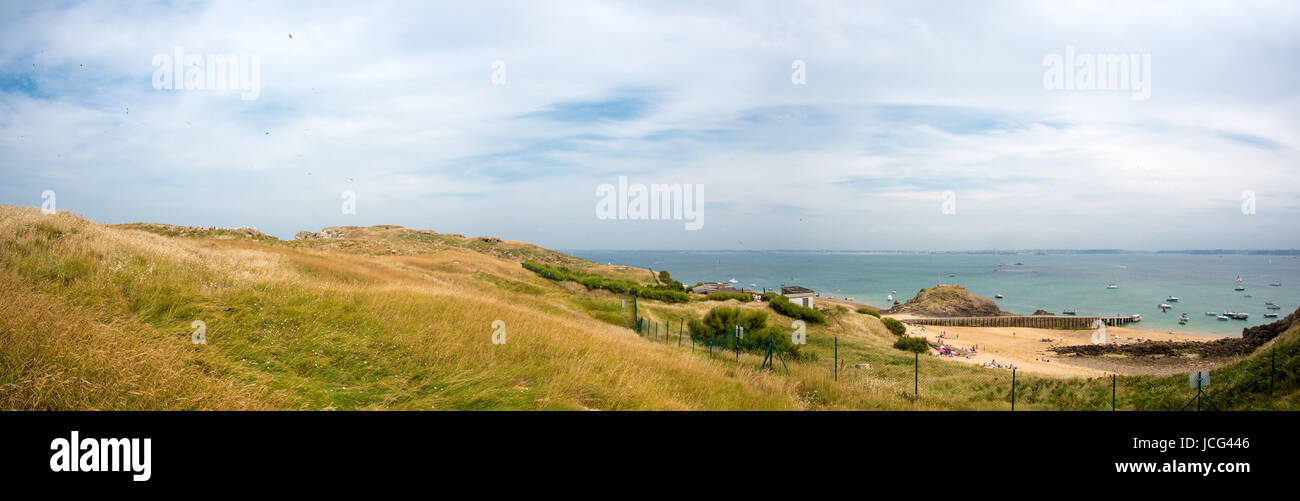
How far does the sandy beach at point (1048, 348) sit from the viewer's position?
3766 centimetres

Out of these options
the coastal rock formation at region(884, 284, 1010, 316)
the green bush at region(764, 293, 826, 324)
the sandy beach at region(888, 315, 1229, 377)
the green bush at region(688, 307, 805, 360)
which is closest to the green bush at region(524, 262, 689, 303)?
the green bush at region(764, 293, 826, 324)

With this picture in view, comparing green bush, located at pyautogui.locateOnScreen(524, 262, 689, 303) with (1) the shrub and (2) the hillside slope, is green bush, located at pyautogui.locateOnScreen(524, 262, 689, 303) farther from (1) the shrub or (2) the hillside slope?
(2) the hillside slope

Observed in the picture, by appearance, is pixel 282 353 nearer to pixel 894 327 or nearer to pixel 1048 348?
pixel 894 327

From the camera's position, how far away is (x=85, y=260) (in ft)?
34.9

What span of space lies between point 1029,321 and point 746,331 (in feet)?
212

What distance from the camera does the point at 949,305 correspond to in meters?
84.4

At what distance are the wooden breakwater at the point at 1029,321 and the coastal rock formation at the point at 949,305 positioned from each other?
5.63 metres

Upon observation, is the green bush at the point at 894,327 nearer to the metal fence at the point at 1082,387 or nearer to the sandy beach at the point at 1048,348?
the sandy beach at the point at 1048,348

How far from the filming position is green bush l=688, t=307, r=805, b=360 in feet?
101

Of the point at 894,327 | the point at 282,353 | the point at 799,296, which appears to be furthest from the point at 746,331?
the point at 282,353

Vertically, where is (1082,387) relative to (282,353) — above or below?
below
